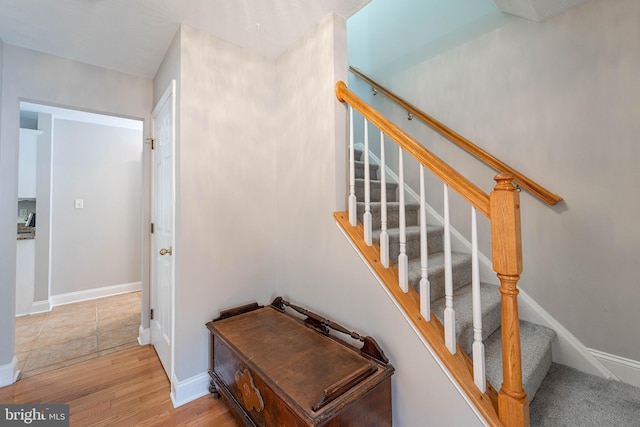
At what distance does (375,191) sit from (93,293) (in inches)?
155

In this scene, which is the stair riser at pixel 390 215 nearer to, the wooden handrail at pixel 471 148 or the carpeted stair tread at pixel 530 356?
the wooden handrail at pixel 471 148

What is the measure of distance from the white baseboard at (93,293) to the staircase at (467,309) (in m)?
3.73

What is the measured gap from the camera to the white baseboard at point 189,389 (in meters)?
1.59

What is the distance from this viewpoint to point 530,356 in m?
1.33

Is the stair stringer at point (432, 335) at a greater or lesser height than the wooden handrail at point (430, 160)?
lesser

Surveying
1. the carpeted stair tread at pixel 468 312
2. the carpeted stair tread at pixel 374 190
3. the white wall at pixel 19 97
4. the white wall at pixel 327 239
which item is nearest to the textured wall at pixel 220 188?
the white wall at pixel 327 239

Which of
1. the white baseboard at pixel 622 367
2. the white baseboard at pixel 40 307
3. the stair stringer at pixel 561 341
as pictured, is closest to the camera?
the white baseboard at pixel 622 367

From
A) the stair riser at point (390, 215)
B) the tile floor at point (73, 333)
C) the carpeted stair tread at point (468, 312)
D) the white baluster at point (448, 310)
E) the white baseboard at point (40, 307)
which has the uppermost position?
the stair riser at point (390, 215)

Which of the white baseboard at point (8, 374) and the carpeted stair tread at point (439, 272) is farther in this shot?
the white baseboard at point (8, 374)

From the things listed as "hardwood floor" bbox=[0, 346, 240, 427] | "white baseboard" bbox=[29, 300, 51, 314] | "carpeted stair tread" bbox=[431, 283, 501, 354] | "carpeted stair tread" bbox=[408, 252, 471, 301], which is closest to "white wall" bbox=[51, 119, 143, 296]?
"white baseboard" bbox=[29, 300, 51, 314]

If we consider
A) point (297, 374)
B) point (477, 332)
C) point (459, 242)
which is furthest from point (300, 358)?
point (459, 242)

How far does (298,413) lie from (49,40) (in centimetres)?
268

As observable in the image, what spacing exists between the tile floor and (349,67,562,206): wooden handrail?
10.4ft

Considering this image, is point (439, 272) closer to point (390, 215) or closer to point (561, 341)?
point (390, 215)
